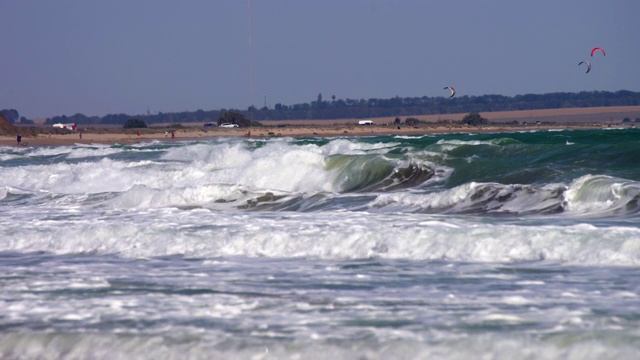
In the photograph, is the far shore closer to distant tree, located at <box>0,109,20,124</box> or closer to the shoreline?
the shoreline

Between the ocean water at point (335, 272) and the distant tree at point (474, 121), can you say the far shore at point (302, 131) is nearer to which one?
the distant tree at point (474, 121)

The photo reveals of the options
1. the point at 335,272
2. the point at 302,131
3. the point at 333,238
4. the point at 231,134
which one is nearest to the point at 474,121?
the point at 302,131

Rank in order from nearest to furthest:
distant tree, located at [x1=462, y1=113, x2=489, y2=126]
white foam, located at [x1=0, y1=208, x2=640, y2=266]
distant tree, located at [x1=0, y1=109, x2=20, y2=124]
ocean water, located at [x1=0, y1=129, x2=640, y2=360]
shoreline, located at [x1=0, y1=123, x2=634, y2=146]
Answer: ocean water, located at [x1=0, y1=129, x2=640, y2=360]
white foam, located at [x1=0, y1=208, x2=640, y2=266]
shoreline, located at [x1=0, y1=123, x2=634, y2=146]
distant tree, located at [x1=462, y1=113, x2=489, y2=126]
distant tree, located at [x1=0, y1=109, x2=20, y2=124]

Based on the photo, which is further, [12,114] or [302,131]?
[12,114]

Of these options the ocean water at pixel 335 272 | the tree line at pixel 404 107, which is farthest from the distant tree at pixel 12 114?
the ocean water at pixel 335 272

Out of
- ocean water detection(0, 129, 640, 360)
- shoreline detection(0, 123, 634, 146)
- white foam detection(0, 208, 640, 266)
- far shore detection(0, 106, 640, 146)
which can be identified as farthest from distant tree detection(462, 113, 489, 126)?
white foam detection(0, 208, 640, 266)

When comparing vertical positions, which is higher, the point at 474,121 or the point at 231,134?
the point at 231,134

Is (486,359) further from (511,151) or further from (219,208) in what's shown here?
(511,151)

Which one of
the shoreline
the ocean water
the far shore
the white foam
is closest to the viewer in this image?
the ocean water

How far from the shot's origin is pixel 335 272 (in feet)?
30.5

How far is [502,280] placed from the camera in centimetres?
848

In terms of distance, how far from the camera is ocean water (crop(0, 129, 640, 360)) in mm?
6648

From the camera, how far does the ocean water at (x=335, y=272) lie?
6648mm

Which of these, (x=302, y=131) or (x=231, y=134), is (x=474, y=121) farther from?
(x=231, y=134)
